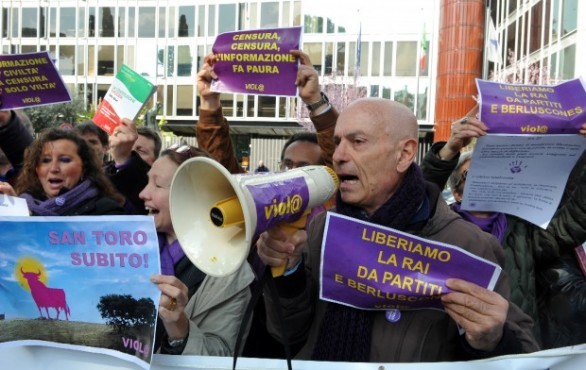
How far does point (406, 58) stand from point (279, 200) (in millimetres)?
37411

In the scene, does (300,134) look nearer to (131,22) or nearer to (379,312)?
(379,312)

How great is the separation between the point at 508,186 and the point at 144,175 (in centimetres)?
231

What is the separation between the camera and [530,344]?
5.49ft

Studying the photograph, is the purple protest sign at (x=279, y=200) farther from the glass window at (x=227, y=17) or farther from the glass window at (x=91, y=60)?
the glass window at (x=91, y=60)

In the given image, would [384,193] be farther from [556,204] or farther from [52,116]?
[52,116]

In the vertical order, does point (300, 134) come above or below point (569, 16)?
below

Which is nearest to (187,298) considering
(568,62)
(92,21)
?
(568,62)

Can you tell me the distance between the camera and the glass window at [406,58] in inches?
1468

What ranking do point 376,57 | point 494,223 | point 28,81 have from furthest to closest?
point 376,57 < point 28,81 < point 494,223

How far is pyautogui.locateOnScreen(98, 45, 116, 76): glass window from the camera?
40.1 meters

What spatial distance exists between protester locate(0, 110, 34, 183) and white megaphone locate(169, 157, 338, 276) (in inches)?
94.2

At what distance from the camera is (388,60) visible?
37.7 metres

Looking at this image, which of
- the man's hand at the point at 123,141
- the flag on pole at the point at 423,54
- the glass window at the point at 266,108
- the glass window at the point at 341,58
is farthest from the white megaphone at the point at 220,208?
the glass window at the point at 266,108

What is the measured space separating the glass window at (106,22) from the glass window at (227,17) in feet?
23.9
